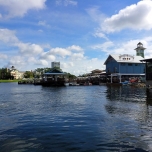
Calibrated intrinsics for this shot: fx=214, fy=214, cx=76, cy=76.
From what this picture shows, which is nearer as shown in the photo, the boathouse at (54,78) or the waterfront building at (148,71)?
the waterfront building at (148,71)

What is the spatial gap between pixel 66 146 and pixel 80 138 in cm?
113

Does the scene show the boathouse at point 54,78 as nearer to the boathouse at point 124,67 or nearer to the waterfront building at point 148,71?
the boathouse at point 124,67

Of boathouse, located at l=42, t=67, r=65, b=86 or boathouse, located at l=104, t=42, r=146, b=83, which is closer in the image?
boathouse, located at l=42, t=67, r=65, b=86

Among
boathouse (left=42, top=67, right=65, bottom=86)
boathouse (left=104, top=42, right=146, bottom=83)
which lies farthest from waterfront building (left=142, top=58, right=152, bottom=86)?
boathouse (left=42, top=67, right=65, bottom=86)

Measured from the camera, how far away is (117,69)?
73.8 m

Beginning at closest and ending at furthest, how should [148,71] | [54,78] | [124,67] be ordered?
[148,71] < [124,67] < [54,78]

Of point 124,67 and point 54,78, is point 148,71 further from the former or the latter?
point 54,78

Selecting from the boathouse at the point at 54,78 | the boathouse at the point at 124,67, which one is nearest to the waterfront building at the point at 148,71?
the boathouse at the point at 124,67

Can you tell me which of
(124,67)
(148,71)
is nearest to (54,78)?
(124,67)

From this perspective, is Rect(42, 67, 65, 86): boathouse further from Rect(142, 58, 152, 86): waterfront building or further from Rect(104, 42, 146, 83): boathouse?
Rect(142, 58, 152, 86): waterfront building

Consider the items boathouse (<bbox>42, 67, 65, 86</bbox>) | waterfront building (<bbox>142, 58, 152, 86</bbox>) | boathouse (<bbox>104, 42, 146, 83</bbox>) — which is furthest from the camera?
boathouse (<bbox>104, 42, 146, 83</bbox>)

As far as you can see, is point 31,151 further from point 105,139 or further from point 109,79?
point 109,79

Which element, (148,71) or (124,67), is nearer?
(148,71)

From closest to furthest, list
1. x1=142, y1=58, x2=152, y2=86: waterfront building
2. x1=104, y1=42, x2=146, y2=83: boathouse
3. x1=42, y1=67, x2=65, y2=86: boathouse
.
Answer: x1=142, y1=58, x2=152, y2=86: waterfront building, x1=42, y1=67, x2=65, y2=86: boathouse, x1=104, y1=42, x2=146, y2=83: boathouse
